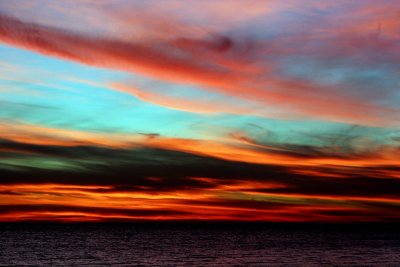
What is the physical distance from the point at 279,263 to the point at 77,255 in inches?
1550

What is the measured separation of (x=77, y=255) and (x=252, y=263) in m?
35.8

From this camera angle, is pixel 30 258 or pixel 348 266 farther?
pixel 30 258

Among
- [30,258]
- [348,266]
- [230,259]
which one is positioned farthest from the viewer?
[30,258]

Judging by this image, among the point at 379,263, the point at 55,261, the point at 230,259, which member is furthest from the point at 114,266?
the point at 379,263

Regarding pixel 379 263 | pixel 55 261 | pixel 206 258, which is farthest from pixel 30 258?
pixel 379 263

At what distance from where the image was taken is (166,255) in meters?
101

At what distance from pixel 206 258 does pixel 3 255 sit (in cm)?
3924

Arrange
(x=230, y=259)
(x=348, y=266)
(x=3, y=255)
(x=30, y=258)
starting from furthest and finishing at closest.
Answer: (x=3, y=255) < (x=30, y=258) < (x=230, y=259) < (x=348, y=266)

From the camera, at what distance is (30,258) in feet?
316

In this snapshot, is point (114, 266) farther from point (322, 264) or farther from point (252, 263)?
point (322, 264)

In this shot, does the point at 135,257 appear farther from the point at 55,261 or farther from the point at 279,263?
the point at 279,263

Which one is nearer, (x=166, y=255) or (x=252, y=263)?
(x=252, y=263)

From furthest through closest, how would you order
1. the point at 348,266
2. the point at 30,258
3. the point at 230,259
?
the point at 30,258 < the point at 230,259 < the point at 348,266

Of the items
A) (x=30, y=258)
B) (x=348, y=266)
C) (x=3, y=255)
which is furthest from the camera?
(x=3, y=255)
